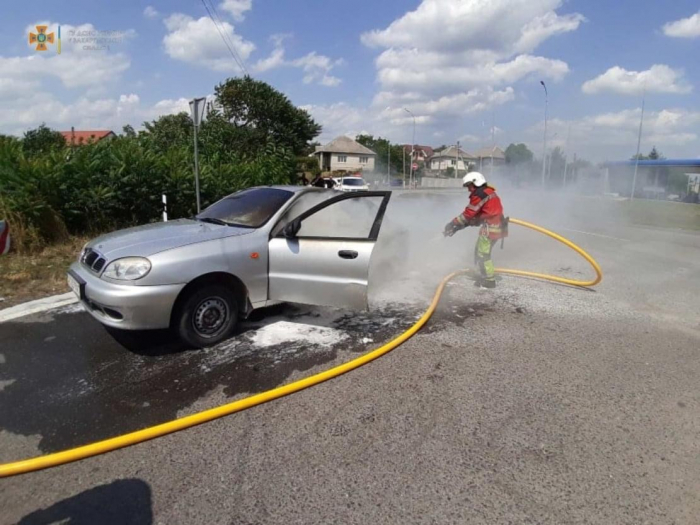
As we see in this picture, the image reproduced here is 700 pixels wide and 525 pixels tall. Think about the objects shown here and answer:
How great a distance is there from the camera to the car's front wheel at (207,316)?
3.88 m

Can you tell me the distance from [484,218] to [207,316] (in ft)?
13.7

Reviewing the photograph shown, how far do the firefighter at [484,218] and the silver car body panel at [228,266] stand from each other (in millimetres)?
2480

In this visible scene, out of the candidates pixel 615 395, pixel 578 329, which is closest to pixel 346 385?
pixel 615 395

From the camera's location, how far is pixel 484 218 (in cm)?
639

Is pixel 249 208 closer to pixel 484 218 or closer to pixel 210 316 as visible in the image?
pixel 210 316

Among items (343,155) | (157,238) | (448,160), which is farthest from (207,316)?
(448,160)

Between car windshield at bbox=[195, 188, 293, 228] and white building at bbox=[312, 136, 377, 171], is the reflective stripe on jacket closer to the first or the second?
car windshield at bbox=[195, 188, 293, 228]

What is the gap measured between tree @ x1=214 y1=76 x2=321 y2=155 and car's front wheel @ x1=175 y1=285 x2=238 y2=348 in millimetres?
18021

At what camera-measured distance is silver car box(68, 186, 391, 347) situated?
363 centimetres

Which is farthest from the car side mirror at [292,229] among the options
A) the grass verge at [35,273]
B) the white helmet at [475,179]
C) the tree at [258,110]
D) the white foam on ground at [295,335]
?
the tree at [258,110]

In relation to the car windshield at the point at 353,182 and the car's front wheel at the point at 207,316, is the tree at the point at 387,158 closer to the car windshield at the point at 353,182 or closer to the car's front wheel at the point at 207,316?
the car windshield at the point at 353,182

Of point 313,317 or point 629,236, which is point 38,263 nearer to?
point 313,317

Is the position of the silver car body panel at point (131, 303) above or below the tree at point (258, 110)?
below

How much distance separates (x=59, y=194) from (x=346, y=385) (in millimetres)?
7375
